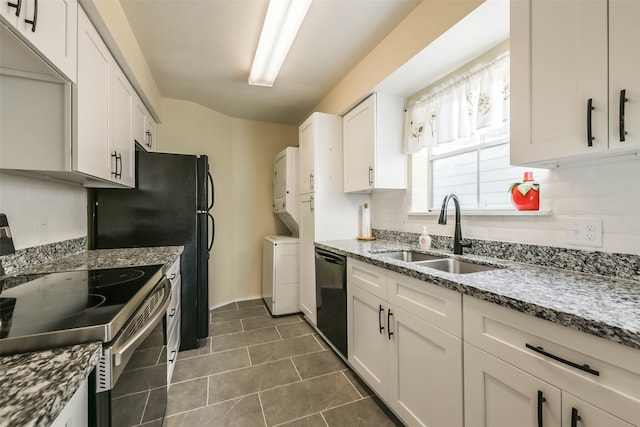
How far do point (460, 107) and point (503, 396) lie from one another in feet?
5.58

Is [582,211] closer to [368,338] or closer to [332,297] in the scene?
[368,338]

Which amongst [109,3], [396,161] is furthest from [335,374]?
[109,3]

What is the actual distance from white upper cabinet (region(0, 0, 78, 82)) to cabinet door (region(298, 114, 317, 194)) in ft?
5.86

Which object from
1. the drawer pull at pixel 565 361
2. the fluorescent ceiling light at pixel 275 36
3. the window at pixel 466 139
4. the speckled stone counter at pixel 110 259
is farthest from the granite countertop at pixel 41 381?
the window at pixel 466 139

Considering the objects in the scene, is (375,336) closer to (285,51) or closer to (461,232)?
(461,232)

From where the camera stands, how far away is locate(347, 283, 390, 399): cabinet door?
1543mm

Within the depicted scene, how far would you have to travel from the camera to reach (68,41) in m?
1.17

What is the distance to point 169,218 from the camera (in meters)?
2.19

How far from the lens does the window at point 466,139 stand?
163 centimetres

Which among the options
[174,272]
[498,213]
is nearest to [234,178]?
[174,272]

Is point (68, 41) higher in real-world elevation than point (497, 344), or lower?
higher

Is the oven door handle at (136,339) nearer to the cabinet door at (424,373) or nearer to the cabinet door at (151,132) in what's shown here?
the cabinet door at (424,373)

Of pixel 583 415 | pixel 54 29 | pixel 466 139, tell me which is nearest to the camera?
pixel 583 415

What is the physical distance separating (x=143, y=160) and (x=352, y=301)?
1994mm
